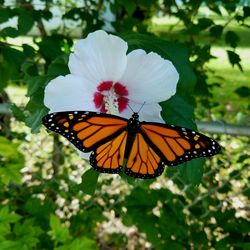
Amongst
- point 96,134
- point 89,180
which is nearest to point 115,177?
point 89,180

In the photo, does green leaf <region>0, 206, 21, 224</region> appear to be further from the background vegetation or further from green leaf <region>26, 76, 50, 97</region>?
green leaf <region>26, 76, 50, 97</region>

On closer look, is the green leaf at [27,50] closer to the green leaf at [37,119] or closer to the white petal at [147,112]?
the green leaf at [37,119]

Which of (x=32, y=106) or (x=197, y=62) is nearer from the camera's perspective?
(x=32, y=106)

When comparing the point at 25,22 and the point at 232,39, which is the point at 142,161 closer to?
the point at 25,22

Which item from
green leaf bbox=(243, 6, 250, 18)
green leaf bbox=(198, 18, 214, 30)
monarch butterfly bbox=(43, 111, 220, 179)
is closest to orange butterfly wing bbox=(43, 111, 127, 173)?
monarch butterfly bbox=(43, 111, 220, 179)

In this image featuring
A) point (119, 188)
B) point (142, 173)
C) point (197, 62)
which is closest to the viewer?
point (142, 173)

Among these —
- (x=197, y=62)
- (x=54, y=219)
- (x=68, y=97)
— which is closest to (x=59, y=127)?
(x=68, y=97)

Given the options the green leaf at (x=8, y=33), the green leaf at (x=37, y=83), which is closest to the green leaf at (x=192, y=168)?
the green leaf at (x=37, y=83)

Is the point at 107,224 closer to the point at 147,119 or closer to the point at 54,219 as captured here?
the point at 54,219
